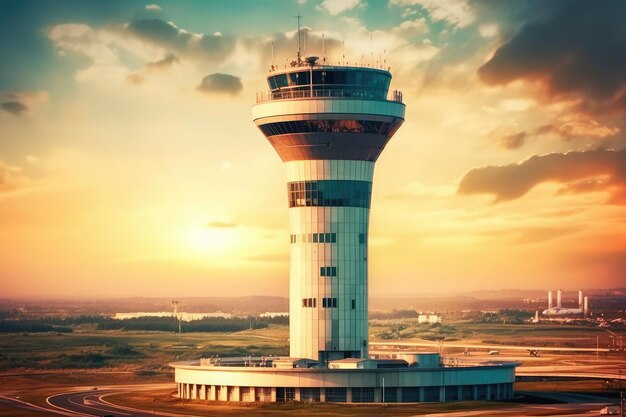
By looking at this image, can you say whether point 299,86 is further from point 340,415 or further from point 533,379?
point 533,379

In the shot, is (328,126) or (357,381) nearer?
(357,381)

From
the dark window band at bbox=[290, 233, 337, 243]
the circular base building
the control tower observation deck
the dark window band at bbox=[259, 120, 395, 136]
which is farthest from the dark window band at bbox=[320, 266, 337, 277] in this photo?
the dark window band at bbox=[259, 120, 395, 136]

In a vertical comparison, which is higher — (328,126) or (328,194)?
(328,126)

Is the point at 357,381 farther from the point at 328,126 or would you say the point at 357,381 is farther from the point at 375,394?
the point at 328,126

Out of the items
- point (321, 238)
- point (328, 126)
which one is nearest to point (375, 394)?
point (321, 238)

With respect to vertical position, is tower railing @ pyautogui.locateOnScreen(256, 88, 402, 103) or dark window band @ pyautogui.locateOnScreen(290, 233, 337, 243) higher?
tower railing @ pyautogui.locateOnScreen(256, 88, 402, 103)

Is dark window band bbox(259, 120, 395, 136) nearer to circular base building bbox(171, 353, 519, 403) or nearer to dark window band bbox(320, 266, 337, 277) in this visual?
dark window band bbox(320, 266, 337, 277)

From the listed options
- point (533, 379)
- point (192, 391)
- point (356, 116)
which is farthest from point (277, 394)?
point (533, 379)
